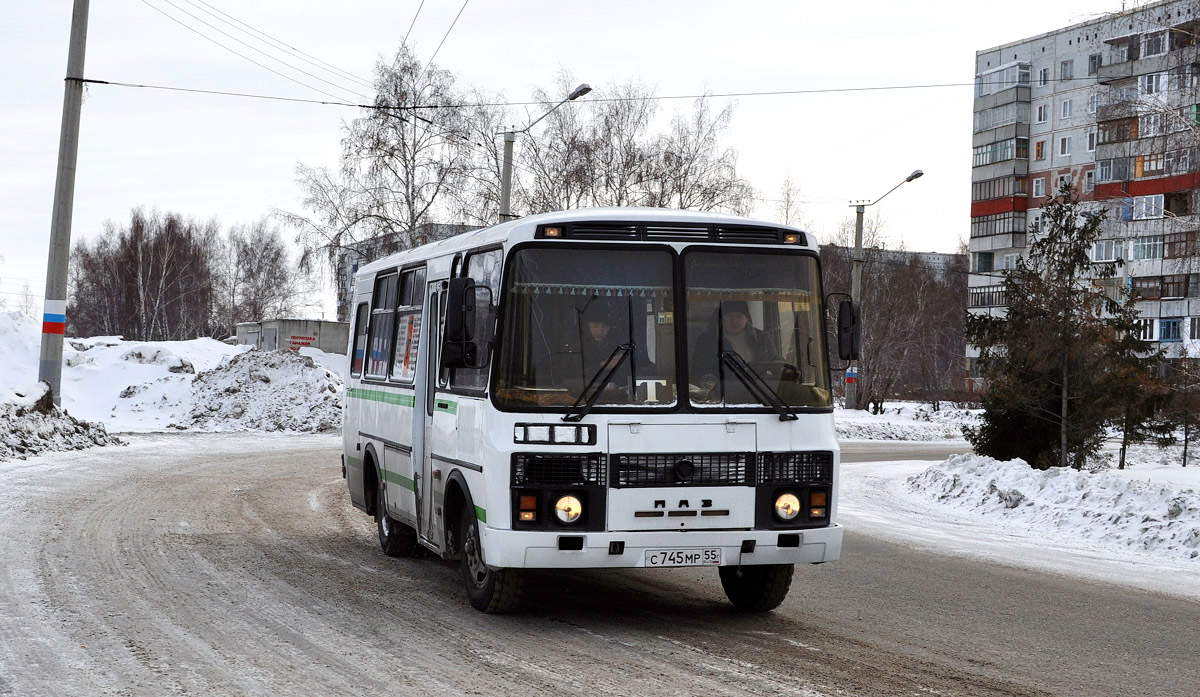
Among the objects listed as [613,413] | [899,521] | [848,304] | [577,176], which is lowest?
[899,521]

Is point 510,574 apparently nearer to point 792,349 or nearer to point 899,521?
point 792,349

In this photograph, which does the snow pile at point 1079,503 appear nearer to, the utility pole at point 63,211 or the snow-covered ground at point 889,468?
the snow-covered ground at point 889,468

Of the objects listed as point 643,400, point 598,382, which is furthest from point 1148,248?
point 598,382

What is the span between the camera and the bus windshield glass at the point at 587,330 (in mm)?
7938

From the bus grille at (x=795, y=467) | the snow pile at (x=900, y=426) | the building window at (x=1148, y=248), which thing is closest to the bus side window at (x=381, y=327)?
the bus grille at (x=795, y=467)

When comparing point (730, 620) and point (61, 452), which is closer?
point (730, 620)

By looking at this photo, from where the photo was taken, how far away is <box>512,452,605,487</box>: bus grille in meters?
7.78

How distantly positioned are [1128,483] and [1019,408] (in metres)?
7.98

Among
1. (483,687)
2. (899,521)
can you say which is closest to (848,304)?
(483,687)

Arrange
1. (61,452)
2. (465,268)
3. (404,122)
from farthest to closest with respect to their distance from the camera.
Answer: (404,122), (61,452), (465,268)

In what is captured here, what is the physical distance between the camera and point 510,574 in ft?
27.2

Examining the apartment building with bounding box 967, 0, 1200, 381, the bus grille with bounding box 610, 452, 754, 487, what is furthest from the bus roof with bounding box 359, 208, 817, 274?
the apartment building with bounding box 967, 0, 1200, 381

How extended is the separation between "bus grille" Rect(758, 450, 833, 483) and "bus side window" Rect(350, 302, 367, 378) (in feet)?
18.5

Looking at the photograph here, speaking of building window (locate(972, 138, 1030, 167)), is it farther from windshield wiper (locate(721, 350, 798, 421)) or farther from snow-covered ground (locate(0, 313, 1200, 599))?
windshield wiper (locate(721, 350, 798, 421))
